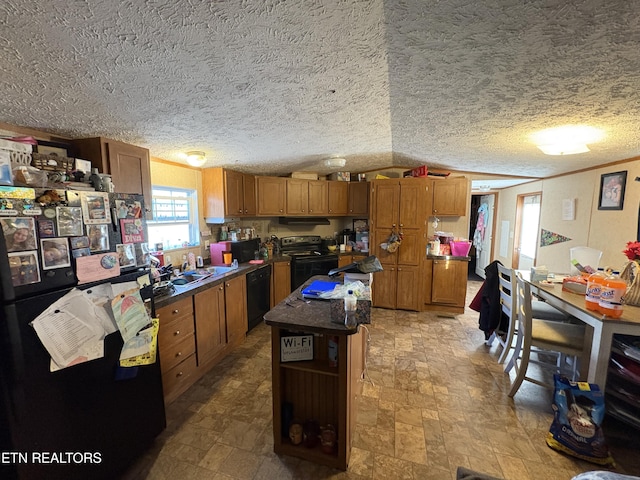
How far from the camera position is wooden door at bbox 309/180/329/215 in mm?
4164

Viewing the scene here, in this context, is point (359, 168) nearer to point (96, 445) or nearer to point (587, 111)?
point (587, 111)

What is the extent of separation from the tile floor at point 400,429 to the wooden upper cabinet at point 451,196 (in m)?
1.99

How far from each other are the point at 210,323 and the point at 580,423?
2804 mm

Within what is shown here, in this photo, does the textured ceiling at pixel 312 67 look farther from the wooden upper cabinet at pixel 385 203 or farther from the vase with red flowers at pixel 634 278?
the wooden upper cabinet at pixel 385 203

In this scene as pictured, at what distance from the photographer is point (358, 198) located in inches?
169

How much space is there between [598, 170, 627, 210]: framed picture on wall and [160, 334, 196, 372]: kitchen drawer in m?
4.66

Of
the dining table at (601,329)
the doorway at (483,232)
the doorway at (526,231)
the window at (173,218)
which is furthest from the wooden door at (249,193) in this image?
the doorway at (483,232)

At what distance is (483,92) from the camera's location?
4.99ft

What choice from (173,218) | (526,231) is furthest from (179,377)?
(526,231)

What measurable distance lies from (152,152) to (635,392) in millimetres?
4187

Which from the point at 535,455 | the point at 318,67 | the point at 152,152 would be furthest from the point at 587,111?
the point at 152,152

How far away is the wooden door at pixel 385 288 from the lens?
394cm

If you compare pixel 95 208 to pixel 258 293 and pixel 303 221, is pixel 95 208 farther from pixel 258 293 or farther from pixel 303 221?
pixel 303 221

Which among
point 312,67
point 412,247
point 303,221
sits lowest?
point 412,247
